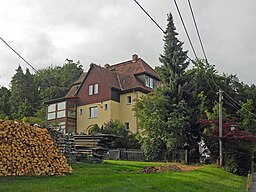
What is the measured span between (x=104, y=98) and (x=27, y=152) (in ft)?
102

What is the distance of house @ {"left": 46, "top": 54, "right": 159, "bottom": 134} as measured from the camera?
44.8m

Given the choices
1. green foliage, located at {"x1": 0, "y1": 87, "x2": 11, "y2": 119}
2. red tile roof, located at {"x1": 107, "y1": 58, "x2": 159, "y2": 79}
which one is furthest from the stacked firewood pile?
green foliage, located at {"x1": 0, "y1": 87, "x2": 11, "y2": 119}

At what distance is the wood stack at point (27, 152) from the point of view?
43.7 feet

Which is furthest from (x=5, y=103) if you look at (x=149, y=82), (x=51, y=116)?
(x=149, y=82)

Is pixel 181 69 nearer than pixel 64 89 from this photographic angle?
Yes

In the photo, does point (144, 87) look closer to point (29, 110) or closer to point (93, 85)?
point (93, 85)

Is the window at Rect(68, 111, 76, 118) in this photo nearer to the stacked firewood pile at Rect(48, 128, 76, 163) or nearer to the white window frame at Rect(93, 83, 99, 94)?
the white window frame at Rect(93, 83, 99, 94)

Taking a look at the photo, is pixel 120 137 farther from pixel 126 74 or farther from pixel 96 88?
pixel 126 74

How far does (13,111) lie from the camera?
6056 cm

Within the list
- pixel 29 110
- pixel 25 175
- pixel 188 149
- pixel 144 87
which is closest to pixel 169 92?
pixel 188 149

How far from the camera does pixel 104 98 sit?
148 feet

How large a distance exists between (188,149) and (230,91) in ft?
58.1

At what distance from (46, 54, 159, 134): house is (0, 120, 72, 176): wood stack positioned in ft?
92.4

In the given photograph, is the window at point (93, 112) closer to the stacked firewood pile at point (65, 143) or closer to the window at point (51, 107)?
the window at point (51, 107)
